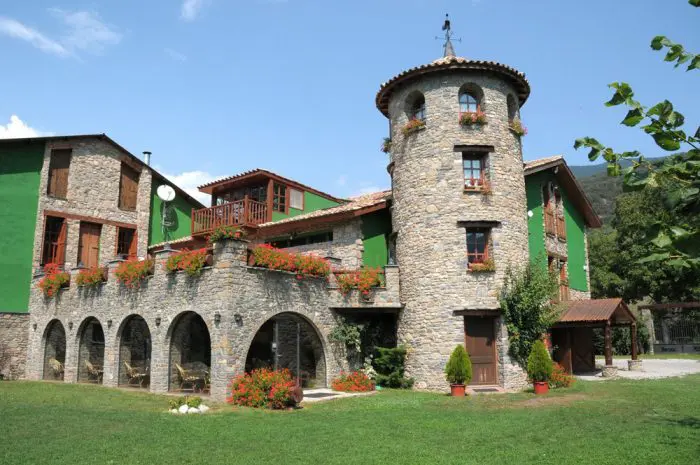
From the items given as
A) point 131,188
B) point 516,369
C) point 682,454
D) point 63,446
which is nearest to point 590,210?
point 516,369

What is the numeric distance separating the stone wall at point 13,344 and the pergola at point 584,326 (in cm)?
2055

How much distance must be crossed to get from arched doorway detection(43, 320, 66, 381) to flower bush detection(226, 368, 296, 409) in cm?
1047

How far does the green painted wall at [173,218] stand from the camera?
26.5 m

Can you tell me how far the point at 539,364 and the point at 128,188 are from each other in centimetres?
1957

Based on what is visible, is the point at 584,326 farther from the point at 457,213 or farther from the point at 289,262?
the point at 289,262

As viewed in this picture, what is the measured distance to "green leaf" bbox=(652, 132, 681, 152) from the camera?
260cm

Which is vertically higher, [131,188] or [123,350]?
[131,188]

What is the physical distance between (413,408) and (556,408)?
3301 millimetres

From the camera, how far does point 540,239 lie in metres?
21.0

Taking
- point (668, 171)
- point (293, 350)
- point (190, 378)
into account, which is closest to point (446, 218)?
point (293, 350)

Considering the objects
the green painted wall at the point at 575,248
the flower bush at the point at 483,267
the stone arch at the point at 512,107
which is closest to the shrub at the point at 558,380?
the flower bush at the point at 483,267

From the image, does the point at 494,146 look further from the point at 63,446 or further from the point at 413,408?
the point at 63,446

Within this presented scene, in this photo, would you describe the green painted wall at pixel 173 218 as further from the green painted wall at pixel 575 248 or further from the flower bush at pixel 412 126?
the green painted wall at pixel 575 248

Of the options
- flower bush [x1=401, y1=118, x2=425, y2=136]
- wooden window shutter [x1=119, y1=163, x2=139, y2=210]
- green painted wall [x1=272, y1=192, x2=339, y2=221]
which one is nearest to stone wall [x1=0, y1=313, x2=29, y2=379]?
wooden window shutter [x1=119, y1=163, x2=139, y2=210]
